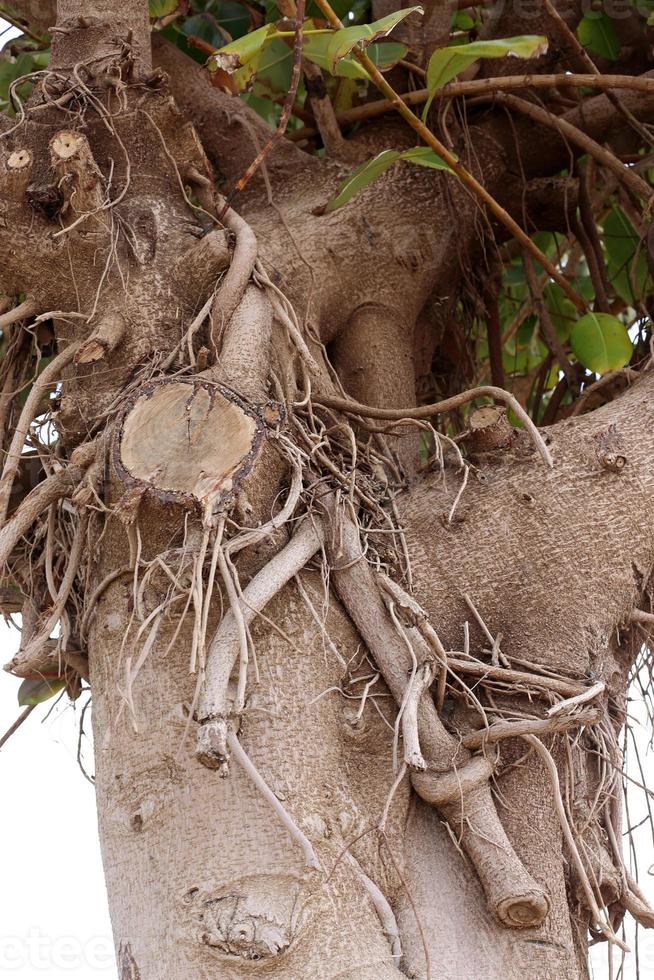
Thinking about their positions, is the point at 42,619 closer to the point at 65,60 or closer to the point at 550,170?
the point at 65,60

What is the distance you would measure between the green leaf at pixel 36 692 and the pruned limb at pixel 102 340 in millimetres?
577

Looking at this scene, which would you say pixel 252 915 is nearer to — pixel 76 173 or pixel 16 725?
pixel 16 725

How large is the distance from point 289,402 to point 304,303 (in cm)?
31

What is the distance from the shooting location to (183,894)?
1.08 m

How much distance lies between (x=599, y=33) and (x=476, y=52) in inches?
32.2

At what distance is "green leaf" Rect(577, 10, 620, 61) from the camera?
1982 millimetres

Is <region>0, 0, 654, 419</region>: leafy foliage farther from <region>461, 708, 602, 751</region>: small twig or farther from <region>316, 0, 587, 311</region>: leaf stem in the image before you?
<region>461, 708, 602, 751</region>: small twig

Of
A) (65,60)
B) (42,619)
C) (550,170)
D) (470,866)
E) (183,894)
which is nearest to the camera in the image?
(183,894)

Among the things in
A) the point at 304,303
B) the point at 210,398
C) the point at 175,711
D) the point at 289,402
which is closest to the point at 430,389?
the point at 304,303

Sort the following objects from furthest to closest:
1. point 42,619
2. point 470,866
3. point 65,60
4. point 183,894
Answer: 1. point 65,60
2. point 42,619
3. point 470,866
4. point 183,894

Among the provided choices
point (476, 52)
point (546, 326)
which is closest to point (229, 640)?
point (476, 52)

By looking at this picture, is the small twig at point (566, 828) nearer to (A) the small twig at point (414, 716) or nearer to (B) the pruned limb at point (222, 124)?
(A) the small twig at point (414, 716)

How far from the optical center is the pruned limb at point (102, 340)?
1393mm

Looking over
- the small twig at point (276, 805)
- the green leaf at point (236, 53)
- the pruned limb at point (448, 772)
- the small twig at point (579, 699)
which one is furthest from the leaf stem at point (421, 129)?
the small twig at point (276, 805)
